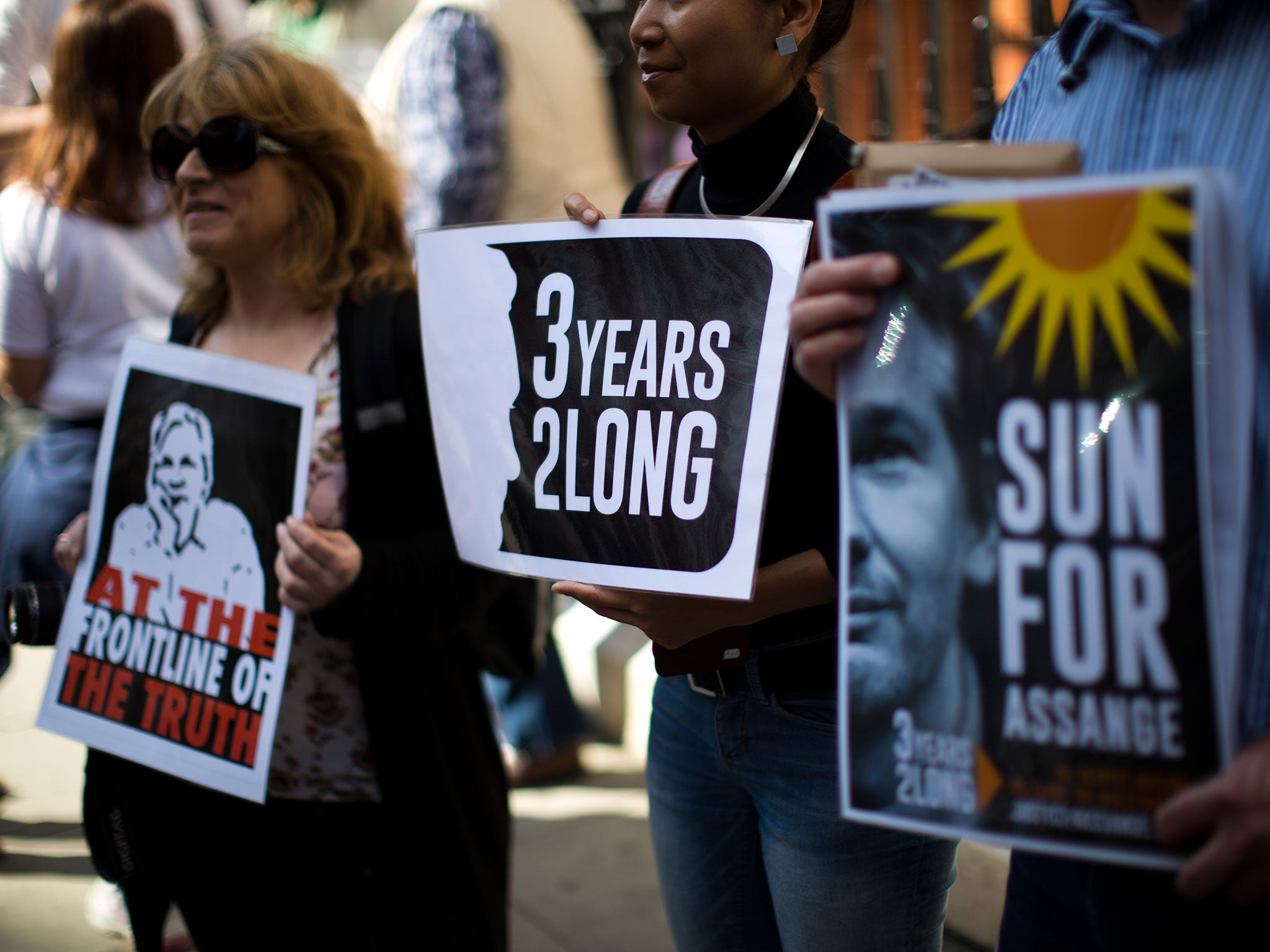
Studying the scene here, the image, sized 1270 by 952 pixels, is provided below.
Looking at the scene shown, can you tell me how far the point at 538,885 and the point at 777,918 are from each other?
1.82 meters

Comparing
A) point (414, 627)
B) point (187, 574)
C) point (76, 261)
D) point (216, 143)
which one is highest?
point (216, 143)

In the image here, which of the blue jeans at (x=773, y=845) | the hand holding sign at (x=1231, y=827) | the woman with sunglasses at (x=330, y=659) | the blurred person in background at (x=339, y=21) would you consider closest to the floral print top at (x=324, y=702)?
the woman with sunglasses at (x=330, y=659)

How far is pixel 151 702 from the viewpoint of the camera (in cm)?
184

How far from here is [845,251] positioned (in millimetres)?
1067

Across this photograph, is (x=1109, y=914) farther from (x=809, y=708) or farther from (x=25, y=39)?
(x=25, y=39)

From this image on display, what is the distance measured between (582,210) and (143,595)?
3.46 feet

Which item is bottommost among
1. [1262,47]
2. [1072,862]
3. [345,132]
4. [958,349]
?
[1072,862]

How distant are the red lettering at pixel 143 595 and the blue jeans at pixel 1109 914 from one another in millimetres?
1425

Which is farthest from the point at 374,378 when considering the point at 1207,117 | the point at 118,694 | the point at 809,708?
the point at 1207,117

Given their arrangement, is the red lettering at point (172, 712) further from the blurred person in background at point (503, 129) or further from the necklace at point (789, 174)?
the blurred person in background at point (503, 129)

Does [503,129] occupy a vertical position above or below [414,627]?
above

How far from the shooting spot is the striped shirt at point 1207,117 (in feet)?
3.08

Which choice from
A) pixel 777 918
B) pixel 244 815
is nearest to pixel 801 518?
pixel 777 918

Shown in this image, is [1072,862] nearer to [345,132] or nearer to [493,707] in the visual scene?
[345,132]
